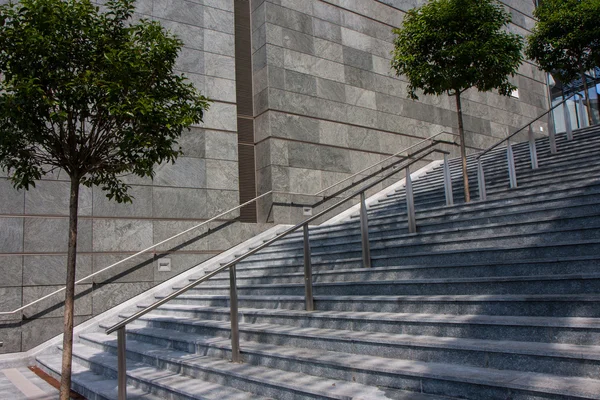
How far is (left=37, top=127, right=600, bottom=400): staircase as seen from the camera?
3.94 meters

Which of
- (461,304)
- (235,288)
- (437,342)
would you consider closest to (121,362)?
(235,288)

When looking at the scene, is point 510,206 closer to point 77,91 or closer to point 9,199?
point 77,91

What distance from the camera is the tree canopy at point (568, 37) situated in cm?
1330

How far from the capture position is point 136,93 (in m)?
5.54

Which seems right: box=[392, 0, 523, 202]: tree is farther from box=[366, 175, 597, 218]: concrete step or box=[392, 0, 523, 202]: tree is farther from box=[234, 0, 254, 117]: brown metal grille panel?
box=[234, 0, 254, 117]: brown metal grille panel

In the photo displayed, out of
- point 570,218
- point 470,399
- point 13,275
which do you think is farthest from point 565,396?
point 13,275

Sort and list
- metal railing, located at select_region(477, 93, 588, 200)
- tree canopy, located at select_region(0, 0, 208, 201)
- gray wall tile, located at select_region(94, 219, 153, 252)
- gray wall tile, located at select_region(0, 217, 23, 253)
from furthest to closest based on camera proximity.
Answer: gray wall tile, located at select_region(94, 219, 153, 252) → gray wall tile, located at select_region(0, 217, 23, 253) → metal railing, located at select_region(477, 93, 588, 200) → tree canopy, located at select_region(0, 0, 208, 201)

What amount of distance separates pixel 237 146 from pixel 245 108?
50.0 inches

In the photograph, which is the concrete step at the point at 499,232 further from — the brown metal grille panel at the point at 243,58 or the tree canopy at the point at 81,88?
the brown metal grille panel at the point at 243,58

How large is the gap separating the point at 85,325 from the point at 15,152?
17.3 feet

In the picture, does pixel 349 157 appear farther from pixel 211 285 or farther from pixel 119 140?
pixel 119 140

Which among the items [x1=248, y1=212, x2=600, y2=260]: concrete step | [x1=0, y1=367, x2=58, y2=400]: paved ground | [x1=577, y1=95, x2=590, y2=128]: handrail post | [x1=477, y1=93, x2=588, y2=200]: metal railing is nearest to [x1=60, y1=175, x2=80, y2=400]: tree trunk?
[x1=0, y1=367, x2=58, y2=400]: paved ground

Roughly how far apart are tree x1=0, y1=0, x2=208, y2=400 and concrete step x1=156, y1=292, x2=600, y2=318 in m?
2.62

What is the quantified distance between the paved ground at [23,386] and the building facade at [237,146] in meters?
1.13
